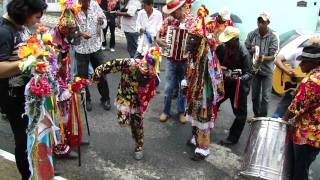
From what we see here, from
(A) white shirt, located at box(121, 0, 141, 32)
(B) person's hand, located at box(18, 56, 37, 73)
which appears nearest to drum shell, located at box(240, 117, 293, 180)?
(B) person's hand, located at box(18, 56, 37, 73)

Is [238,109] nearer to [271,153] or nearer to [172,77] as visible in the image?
[172,77]

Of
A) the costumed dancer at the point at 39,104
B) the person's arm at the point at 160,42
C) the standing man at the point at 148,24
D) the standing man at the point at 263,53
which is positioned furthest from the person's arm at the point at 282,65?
the costumed dancer at the point at 39,104

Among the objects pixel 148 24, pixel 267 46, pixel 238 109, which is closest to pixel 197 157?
pixel 238 109

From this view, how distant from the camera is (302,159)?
4074 mm

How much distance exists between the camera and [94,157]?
509 centimetres

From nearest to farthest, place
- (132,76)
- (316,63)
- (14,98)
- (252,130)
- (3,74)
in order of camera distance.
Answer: (3,74) < (14,98) < (316,63) < (252,130) < (132,76)

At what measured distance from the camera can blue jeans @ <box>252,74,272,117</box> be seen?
6227mm

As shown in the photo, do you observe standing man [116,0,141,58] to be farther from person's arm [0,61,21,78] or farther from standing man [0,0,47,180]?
person's arm [0,61,21,78]

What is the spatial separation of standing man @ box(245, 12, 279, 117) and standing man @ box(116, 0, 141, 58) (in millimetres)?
2703

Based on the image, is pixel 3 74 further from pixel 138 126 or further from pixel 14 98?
pixel 138 126

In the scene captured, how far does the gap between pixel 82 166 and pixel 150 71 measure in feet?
4.58

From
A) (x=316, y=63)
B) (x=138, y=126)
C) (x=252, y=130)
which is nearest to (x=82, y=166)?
(x=138, y=126)

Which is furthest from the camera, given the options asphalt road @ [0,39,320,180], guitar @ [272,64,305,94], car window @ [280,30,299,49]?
car window @ [280,30,299,49]

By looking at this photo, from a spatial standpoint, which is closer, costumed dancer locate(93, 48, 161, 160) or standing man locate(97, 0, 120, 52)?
costumed dancer locate(93, 48, 161, 160)
